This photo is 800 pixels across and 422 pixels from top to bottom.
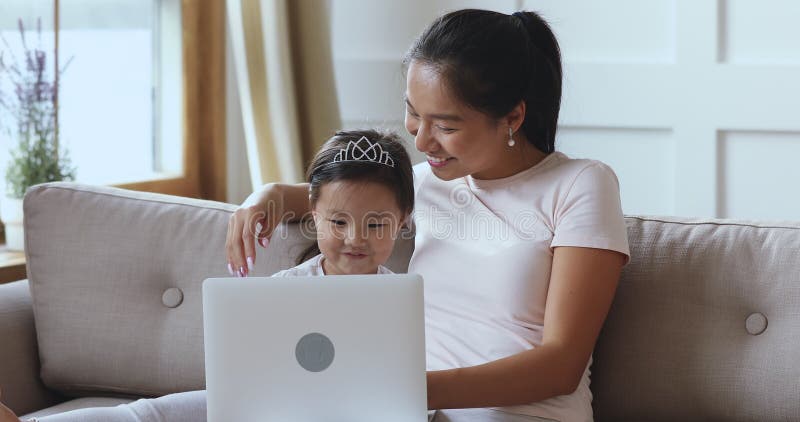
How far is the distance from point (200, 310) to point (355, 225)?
0.37 m

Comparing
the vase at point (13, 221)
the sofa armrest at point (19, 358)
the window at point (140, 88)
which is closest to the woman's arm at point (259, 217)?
the sofa armrest at point (19, 358)

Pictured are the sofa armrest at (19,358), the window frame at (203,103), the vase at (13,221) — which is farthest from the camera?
the window frame at (203,103)

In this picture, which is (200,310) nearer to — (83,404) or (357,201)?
(83,404)

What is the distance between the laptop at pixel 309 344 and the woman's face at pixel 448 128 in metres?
0.43

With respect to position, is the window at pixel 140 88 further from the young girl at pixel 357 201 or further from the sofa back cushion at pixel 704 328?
the sofa back cushion at pixel 704 328

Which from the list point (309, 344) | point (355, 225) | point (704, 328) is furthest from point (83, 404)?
point (704, 328)

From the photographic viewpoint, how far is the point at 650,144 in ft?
8.93

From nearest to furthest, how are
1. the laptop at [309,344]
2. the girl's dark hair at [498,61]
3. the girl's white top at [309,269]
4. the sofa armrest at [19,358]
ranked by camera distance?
1. the laptop at [309,344]
2. the girl's dark hair at [498,61]
3. the girl's white top at [309,269]
4. the sofa armrest at [19,358]

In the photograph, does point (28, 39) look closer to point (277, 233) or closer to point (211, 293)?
point (277, 233)

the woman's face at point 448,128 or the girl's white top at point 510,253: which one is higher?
the woman's face at point 448,128

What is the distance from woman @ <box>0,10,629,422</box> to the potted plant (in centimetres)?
78

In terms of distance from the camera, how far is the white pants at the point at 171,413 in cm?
133

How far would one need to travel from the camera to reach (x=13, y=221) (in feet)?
7.14

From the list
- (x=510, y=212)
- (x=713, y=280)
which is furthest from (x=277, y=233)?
(x=713, y=280)
